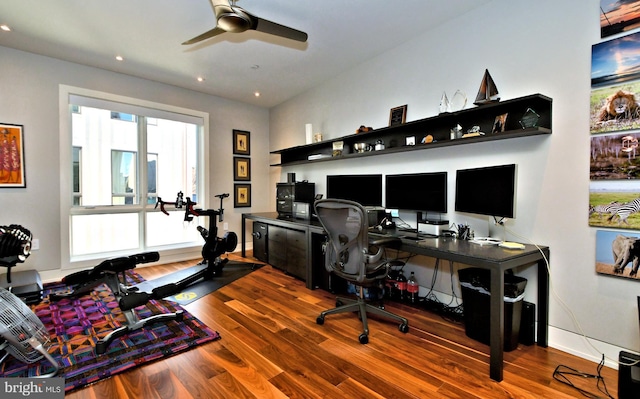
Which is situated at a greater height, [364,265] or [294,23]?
[294,23]

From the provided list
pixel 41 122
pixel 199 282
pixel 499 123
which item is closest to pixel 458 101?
pixel 499 123

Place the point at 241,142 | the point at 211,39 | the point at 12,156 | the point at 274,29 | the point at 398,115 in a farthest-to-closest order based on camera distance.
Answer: the point at 241,142 < the point at 12,156 < the point at 398,115 < the point at 211,39 < the point at 274,29

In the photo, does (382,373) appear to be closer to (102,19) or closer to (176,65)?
(102,19)

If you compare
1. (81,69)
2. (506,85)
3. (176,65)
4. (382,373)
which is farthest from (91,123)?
(506,85)

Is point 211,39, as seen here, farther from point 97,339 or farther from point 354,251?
point 97,339

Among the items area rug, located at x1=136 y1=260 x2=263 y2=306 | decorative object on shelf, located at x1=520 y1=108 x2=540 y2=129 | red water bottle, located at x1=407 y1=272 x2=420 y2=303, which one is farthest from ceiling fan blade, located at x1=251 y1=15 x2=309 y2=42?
area rug, located at x1=136 y1=260 x2=263 y2=306

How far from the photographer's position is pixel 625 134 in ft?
→ 6.20

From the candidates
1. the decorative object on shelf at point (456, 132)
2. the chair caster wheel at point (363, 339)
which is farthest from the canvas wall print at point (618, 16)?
the chair caster wheel at point (363, 339)

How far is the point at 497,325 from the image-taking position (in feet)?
5.98

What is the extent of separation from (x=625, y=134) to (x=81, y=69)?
5.62m

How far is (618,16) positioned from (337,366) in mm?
2952

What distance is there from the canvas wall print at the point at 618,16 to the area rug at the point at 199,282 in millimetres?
4096

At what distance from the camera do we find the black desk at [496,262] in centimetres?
182

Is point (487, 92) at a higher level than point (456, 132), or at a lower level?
higher
